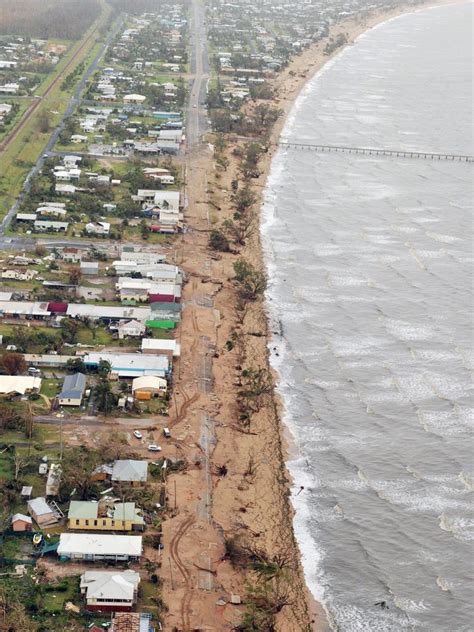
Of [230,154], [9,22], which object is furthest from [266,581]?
[9,22]

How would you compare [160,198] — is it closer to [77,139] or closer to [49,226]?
[49,226]

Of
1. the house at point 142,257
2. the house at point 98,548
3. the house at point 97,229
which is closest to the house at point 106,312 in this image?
the house at point 142,257

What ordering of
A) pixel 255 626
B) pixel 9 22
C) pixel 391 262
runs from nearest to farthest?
pixel 255 626
pixel 391 262
pixel 9 22

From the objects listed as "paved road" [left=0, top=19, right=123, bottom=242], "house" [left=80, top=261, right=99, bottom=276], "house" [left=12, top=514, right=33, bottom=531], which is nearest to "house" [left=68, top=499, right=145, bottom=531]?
"house" [left=12, top=514, right=33, bottom=531]

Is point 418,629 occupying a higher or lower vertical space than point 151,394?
lower

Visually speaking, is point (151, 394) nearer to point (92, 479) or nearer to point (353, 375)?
point (92, 479)

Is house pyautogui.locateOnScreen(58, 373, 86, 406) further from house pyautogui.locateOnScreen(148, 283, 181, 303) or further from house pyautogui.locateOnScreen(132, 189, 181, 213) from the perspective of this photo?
house pyautogui.locateOnScreen(132, 189, 181, 213)
